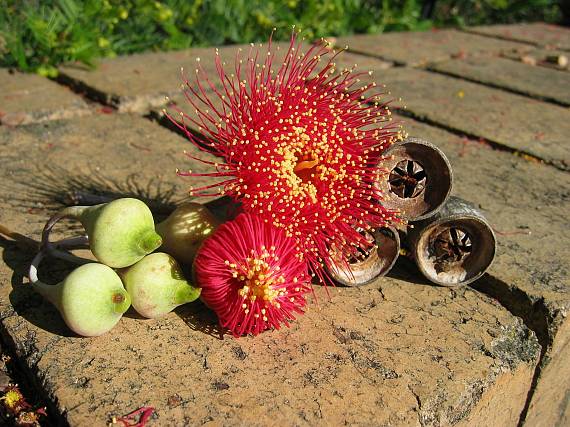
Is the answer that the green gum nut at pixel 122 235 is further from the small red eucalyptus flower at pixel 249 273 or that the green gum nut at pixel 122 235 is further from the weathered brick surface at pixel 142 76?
the weathered brick surface at pixel 142 76

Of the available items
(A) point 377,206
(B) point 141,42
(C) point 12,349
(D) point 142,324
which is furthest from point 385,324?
(B) point 141,42

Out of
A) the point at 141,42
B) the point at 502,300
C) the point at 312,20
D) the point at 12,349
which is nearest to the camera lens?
the point at 12,349

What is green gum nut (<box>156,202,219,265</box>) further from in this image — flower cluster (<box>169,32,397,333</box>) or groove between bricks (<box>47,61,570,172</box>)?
groove between bricks (<box>47,61,570,172</box>)

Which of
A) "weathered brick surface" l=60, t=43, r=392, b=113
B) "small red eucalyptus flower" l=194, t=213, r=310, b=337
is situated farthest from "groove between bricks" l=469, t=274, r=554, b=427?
"weathered brick surface" l=60, t=43, r=392, b=113

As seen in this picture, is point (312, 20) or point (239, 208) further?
point (312, 20)

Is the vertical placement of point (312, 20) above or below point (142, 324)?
above

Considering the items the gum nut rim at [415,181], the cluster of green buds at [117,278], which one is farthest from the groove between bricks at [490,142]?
the cluster of green buds at [117,278]

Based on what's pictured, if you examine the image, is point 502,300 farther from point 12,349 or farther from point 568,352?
point 12,349
